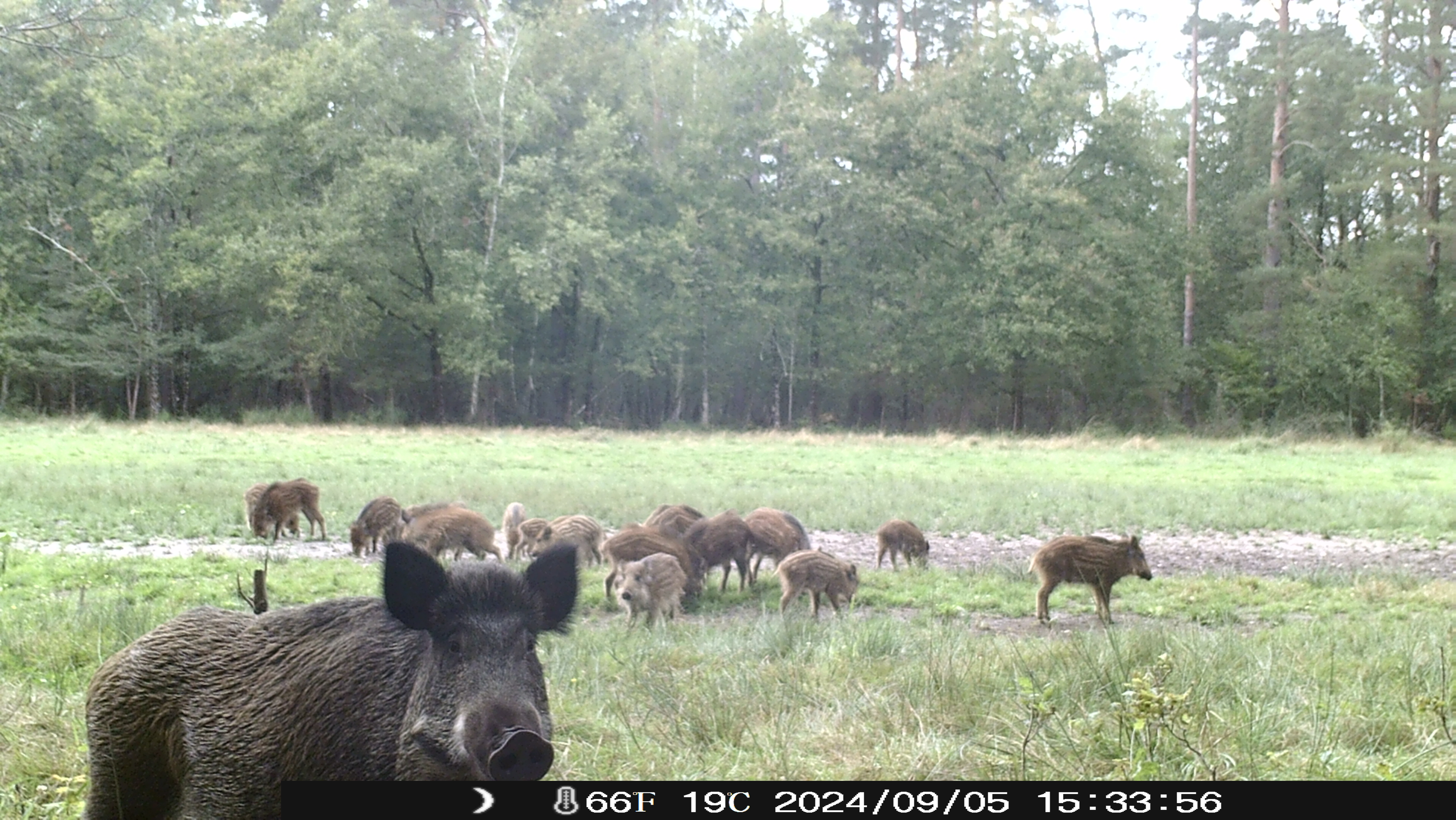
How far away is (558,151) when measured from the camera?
37750 mm

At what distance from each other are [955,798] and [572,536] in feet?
22.2

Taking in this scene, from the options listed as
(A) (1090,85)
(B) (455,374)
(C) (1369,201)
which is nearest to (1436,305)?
(C) (1369,201)

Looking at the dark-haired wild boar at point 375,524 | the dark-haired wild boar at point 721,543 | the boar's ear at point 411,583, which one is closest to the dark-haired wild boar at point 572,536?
the dark-haired wild boar at point 721,543

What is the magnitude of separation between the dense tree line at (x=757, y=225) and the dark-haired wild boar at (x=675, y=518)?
21.5m

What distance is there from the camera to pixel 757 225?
36.7 meters

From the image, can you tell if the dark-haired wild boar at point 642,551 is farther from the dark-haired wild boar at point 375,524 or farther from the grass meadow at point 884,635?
the dark-haired wild boar at point 375,524

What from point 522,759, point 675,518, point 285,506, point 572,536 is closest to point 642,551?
point 572,536

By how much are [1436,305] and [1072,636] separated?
109 feet

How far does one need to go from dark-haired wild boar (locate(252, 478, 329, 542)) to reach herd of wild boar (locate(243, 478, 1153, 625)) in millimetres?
10

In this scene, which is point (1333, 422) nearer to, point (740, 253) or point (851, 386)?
point (851, 386)

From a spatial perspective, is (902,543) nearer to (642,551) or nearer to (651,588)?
(642,551)

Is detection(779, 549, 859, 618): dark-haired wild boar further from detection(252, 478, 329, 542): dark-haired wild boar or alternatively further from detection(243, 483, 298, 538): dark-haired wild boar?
detection(243, 483, 298, 538): dark-haired wild boar

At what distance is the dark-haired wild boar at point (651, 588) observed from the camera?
293 inches

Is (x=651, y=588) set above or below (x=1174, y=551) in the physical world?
above
